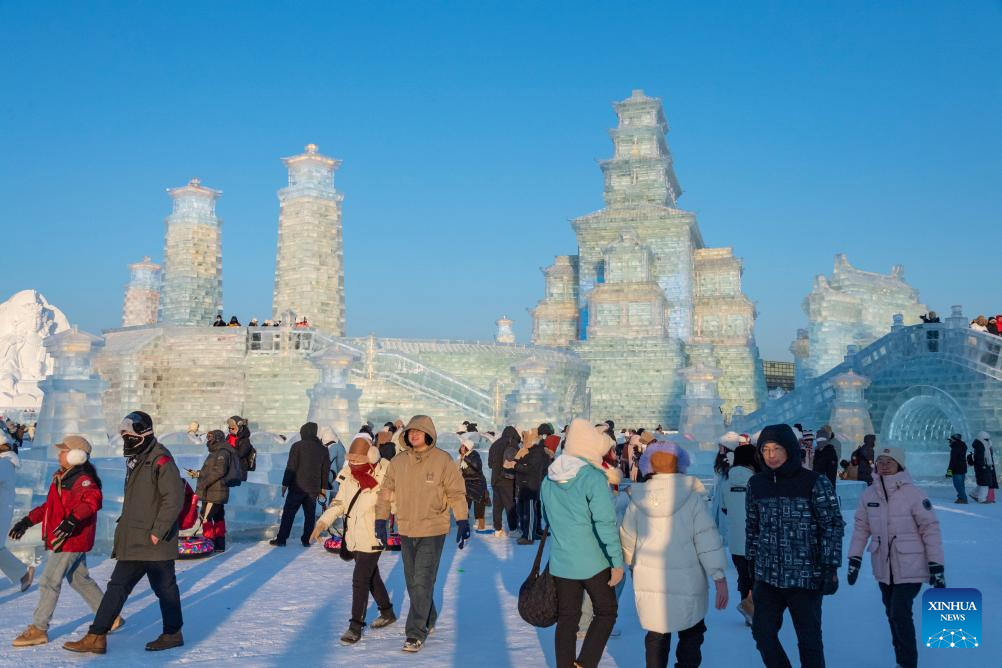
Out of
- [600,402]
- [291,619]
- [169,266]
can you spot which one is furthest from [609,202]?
[291,619]

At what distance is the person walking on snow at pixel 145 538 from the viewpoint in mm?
5793

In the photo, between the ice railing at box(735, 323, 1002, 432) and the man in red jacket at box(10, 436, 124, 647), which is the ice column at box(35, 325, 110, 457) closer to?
the man in red jacket at box(10, 436, 124, 647)

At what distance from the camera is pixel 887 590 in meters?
5.38

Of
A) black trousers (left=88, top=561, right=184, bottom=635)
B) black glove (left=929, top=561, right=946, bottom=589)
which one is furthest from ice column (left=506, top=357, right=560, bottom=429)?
black glove (left=929, top=561, right=946, bottom=589)

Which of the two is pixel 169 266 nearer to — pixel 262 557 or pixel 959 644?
pixel 262 557

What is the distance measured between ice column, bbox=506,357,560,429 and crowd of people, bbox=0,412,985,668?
41.5 feet

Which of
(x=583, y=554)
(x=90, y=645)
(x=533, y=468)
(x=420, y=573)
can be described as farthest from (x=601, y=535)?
(x=533, y=468)

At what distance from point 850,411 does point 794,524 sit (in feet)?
68.6

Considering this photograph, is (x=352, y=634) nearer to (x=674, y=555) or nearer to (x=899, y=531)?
(x=674, y=555)

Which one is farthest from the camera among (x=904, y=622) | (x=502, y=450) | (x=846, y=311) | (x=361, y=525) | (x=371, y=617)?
(x=846, y=311)

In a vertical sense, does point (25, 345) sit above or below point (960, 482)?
above

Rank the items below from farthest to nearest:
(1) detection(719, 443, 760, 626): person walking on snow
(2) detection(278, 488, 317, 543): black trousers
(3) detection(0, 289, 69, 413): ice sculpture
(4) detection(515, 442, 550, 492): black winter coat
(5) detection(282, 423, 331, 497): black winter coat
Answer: (3) detection(0, 289, 69, 413): ice sculpture
(4) detection(515, 442, 550, 492): black winter coat
(2) detection(278, 488, 317, 543): black trousers
(5) detection(282, 423, 331, 497): black winter coat
(1) detection(719, 443, 760, 626): person walking on snow

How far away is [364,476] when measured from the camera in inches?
263

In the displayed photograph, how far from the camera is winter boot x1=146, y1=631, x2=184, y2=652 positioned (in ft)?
19.3
